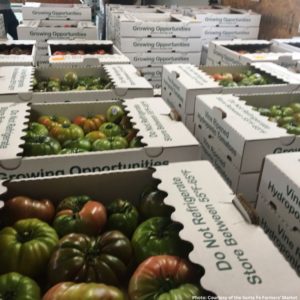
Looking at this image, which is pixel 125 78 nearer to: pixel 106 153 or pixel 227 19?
pixel 106 153

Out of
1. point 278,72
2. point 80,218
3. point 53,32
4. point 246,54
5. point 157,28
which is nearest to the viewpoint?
point 80,218

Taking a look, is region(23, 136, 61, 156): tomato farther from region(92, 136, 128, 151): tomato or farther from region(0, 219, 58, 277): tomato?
region(0, 219, 58, 277): tomato

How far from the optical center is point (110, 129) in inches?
53.2

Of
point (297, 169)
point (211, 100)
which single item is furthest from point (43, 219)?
point (211, 100)

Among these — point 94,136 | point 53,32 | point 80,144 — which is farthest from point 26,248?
point 53,32

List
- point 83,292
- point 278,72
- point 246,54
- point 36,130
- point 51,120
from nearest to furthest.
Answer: point 83,292
point 36,130
point 51,120
point 278,72
point 246,54

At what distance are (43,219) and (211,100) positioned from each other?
800 mm

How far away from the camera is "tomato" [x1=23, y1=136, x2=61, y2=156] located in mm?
1130

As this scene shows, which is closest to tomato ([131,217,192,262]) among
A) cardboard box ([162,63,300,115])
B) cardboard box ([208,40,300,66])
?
cardboard box ([162,63,300,115])

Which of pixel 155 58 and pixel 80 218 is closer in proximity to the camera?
pixel 80 218

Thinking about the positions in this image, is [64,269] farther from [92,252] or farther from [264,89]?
[264,89]

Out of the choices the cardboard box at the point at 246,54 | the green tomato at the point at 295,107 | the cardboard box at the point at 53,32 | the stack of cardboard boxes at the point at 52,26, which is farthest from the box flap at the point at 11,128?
the cardboard box at the point at 53,32

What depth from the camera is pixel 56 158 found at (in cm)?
103

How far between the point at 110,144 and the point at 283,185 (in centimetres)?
56
